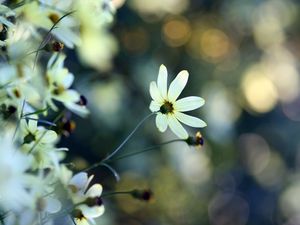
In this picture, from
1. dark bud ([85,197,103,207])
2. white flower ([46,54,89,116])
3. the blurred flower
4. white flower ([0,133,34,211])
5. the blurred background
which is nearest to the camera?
white flower ([0,133,34,211])

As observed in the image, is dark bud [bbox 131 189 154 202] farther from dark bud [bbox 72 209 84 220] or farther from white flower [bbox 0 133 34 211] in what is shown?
white flower [bbox 0 133 34 211]

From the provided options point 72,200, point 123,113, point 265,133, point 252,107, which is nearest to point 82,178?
point 72,200

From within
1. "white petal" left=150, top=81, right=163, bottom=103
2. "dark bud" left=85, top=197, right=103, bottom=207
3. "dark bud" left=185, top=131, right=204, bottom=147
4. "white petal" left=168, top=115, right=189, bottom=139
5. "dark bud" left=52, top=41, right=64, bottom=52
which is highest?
"dark bud" left=52, top=41, right=64, bottom=52

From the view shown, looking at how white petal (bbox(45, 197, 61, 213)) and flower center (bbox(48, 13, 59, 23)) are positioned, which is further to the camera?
flower center (bbox(48, 13, 59, 23))

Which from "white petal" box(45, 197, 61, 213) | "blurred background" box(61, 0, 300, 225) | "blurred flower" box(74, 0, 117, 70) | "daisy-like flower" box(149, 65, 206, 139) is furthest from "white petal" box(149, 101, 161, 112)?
"blurred background" box(61, 0, 300, 225)

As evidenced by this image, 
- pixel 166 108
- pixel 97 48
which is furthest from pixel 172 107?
pixel 97 48

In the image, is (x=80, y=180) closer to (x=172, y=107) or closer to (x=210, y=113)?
(x=172, y=107)

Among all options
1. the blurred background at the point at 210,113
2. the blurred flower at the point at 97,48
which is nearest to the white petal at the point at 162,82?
the blurred flower at the point at 97,48
